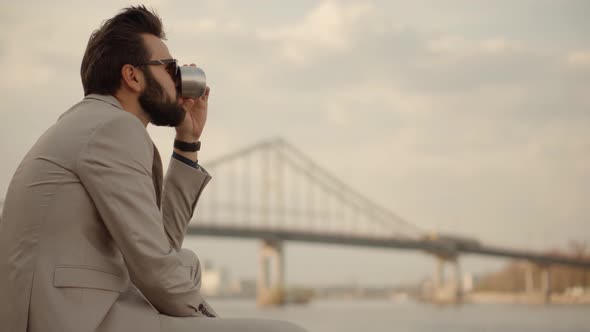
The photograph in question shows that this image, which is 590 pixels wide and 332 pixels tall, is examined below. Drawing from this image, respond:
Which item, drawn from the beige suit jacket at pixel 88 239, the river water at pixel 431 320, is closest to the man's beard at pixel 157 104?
the beige suit jacket at pixel 88 239

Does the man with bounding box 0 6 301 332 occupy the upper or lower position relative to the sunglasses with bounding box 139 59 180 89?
lower

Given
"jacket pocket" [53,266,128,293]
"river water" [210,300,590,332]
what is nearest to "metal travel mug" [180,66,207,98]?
"jacket pocket" [53,266,128,293]

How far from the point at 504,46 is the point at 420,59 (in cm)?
405

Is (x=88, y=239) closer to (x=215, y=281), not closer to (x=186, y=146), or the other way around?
(x=186, y=146)

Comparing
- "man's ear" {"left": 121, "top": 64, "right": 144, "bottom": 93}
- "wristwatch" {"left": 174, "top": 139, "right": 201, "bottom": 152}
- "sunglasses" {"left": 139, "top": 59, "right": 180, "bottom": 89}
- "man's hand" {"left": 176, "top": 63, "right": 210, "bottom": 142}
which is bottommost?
"wristwatch" {"left": 174, "top": 139, "right": 201, "bottom": 152}

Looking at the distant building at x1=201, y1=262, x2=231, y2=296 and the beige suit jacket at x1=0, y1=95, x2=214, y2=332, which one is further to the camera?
the distant building at x1=201, y1=262, x2=231, y2=296

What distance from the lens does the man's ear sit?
121 cm

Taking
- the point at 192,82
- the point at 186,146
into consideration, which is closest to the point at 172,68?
the point at 192,82

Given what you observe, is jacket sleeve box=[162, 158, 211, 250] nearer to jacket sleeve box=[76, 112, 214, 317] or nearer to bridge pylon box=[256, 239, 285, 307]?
jacket sleeve box=[76, 112, 214, 317]

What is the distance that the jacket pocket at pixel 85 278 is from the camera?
1.03 m

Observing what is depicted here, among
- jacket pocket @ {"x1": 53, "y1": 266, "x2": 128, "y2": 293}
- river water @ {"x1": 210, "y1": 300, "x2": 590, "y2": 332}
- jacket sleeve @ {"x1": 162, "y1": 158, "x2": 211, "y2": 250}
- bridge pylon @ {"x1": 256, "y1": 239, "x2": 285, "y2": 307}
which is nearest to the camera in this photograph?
jacket pocket @ {"x1": 53, "y1": 266, "x2": 128, "y2": 293}

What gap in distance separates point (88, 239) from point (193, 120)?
0.47m

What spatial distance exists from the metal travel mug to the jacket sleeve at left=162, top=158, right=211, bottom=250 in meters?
0.16

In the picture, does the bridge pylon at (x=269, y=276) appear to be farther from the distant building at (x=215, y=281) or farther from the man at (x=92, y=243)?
the man at (x=92, y=243)
